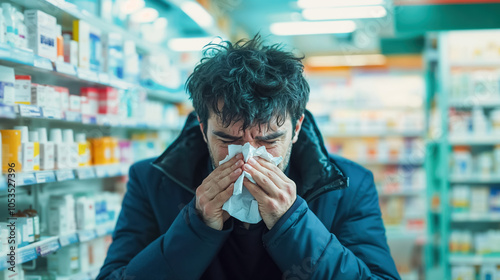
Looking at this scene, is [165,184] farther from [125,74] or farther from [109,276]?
[125,74]

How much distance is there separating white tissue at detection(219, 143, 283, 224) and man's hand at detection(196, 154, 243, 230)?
0.14 ft

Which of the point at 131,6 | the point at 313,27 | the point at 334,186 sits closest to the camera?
the point at 334,186

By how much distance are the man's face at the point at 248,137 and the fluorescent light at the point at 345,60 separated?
841 cm

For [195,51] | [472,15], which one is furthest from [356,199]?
[195,51]

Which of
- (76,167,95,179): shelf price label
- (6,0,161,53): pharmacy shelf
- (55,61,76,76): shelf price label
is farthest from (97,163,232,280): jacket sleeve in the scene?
(6,0,161,53): pharmacy shelf

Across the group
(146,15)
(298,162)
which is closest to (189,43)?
(146,15)

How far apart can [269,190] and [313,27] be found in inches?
264

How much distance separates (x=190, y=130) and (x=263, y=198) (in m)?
0.66

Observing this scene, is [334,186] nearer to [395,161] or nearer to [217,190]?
[217,190]

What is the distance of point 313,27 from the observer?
798cm

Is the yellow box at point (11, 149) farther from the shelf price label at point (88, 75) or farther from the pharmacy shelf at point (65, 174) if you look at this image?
the shelf price label at point (88, 75)

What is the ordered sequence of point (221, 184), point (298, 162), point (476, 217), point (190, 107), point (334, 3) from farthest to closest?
point (334, 3)
point (190, 107)
point (476, 217)
point (298, 162)
point (221, 184)

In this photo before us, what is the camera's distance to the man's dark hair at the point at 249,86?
1.77 m

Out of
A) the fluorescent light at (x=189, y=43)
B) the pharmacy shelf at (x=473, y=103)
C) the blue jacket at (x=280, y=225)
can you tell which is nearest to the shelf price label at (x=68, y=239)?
the blue jacket at (x=280, y=225)
